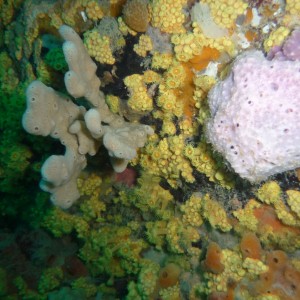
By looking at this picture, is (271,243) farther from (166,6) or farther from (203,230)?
(166,6)

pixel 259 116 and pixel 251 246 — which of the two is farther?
pixel 251 246

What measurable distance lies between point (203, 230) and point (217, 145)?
128 cm

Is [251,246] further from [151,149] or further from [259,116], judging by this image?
[259,116]

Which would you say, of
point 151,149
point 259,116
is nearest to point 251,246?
point 151,149

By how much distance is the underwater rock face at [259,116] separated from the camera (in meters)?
1.72

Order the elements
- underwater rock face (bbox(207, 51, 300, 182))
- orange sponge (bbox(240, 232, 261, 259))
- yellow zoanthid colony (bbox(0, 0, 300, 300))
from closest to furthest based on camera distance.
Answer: underwater rock face (bbox(207, 51, 300, 182)) < yellow zoanthid colony (bbox(0, 0, 300, 300)) < orange sponge (bbox(240, 232, 261, 259))

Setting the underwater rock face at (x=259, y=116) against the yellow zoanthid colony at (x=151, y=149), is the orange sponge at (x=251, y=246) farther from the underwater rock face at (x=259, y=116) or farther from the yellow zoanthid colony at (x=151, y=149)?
the underwater rock face at (x=259, y=116)

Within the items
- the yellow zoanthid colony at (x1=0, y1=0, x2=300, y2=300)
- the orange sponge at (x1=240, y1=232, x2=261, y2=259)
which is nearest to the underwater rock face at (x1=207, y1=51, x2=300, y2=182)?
the yellow zoanthid colony at (x1=0, y1=0, x2=300, y2=300)

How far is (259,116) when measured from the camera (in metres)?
1.76

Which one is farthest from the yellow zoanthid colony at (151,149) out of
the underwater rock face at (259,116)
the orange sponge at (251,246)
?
the underwater rock face at (259,116)

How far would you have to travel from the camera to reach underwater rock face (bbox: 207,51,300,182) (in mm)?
1721

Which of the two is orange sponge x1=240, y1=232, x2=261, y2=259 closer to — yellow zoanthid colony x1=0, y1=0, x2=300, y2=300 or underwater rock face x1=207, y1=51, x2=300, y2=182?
yellow zoanthid colony x1=0, y1=0, x2=300, y2=300

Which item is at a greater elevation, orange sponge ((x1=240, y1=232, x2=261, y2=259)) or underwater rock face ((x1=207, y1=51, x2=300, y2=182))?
A: underwater rock face ((x1=207, y1=51, x2=300, y2=182))

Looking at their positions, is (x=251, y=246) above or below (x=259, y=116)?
below
